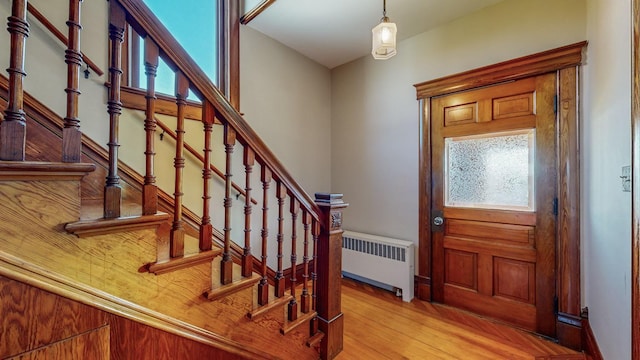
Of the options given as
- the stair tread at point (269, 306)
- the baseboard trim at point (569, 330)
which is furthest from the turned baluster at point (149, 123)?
the baseboard trim at point (569, 330)

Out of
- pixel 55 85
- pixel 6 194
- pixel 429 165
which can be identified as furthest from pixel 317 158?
pixel 6 194

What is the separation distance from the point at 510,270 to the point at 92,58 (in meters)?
3.54

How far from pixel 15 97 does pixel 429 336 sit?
261 centimetres

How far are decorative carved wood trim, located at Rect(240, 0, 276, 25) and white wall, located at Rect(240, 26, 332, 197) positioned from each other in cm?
8

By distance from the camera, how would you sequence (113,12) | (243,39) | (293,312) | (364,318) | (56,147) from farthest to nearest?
(243,39) → (364,318) → (293,312) → (56,147) → (113,12)

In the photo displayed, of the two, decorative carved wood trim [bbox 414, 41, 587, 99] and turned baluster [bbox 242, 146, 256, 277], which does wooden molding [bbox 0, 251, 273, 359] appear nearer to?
turned baluster [bbox 242, 146, 256, 277]

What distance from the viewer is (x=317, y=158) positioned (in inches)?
132

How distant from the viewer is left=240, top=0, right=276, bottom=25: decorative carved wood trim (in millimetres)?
2307

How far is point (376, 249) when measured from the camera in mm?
2875

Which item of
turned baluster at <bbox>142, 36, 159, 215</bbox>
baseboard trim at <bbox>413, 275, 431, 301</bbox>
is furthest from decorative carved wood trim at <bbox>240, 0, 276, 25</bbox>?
baseboard trim at <bbox>413, 275, 431, 301</bbox>

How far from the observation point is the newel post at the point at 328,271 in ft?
5.67

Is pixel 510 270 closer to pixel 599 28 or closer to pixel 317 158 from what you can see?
pixel 599 28

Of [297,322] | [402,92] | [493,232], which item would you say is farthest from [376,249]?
[402,92]

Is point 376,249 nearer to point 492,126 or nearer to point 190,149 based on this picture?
point 492,126
